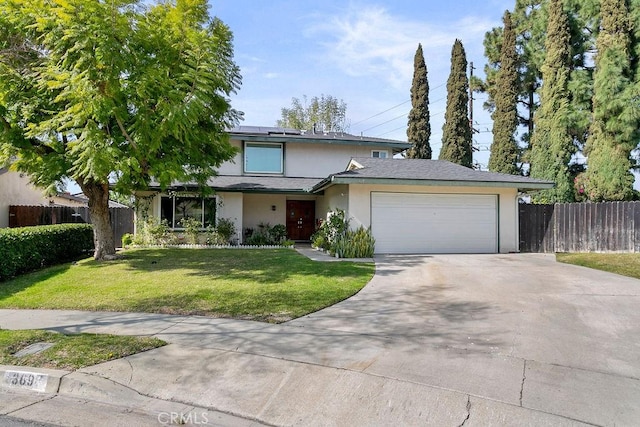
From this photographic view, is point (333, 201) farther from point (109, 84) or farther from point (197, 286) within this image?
point (109, 84)

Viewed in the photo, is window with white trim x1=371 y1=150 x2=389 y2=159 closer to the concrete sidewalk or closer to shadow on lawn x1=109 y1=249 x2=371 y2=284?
shadow on lawn x1=109 y1=249 x2=371 y2=284

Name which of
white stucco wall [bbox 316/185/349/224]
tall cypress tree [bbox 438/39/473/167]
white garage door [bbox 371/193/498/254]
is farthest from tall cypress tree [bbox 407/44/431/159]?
white garage door [bbox 371/193/498/254]

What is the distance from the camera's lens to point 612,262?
1245 cm

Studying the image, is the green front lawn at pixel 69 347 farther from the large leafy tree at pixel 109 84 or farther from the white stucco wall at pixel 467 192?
the white stucco wall at pixel 467 192

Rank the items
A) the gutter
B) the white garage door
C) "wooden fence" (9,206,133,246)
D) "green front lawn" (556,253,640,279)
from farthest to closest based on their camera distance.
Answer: "wooden fence" (9,206,133,246) → the white garage door → the gutter → "green front lawn" (556,253,640,279)

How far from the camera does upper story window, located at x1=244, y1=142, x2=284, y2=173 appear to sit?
20.6 m

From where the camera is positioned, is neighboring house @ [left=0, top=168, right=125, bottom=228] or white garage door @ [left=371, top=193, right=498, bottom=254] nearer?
white garage door @ [left=371, top=193, right=498, bottom=254]

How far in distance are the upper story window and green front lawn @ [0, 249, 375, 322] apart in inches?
326

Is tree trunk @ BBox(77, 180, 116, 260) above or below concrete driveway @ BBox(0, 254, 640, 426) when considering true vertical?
above

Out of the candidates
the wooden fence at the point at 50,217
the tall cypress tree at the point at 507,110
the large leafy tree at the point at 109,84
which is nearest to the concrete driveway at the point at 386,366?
the large leafy tree at the point at 109,84

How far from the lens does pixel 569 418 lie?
3600mm

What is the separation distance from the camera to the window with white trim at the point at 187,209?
1819cm

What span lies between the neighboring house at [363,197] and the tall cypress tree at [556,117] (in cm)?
861

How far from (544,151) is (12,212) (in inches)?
1060
